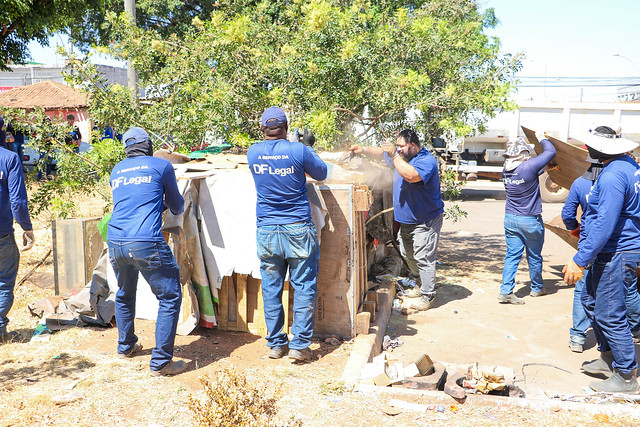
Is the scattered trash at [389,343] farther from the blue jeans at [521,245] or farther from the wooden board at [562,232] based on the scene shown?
the wooden board at [562,232]

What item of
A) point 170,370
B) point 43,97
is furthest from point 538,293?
point 43,97

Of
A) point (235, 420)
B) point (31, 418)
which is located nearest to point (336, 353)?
point (235, 420)

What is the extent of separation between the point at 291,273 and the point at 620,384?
8.81 ft

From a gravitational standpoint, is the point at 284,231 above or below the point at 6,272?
above

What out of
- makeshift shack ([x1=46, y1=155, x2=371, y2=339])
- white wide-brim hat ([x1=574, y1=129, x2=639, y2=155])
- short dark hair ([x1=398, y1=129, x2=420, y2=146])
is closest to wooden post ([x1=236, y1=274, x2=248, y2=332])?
makeshift shack ([x1=46, y1=155, x2=371, y2=339])

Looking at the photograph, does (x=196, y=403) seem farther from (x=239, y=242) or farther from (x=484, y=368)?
(x=484, y=368)

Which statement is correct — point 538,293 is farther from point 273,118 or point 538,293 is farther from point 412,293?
point 273,118

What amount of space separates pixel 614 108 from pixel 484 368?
55.0 feet

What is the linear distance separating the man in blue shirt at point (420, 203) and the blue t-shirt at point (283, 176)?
1.59m

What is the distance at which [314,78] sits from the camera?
20.6 feet

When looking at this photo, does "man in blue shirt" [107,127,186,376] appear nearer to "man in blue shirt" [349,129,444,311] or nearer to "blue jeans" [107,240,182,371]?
"blue jeans" [107,240,182,371]

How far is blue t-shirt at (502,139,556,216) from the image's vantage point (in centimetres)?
636

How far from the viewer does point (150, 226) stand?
13.5 feet

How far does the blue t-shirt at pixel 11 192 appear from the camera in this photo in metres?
4.86
